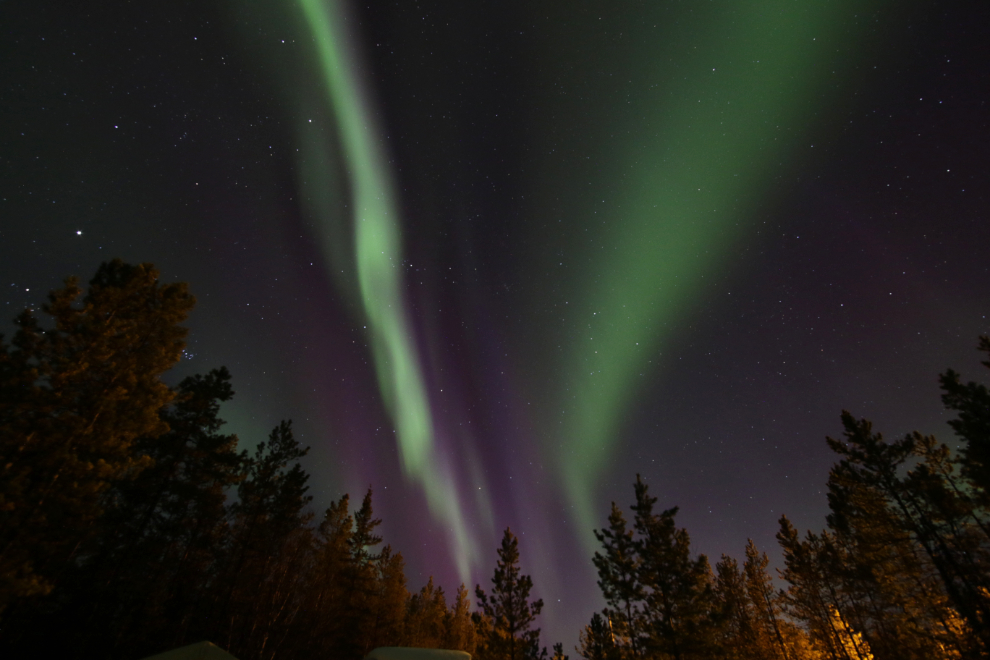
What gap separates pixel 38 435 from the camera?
1097 centimetres

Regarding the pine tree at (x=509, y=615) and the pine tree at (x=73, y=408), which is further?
the pine tree at (x=509, y=615)

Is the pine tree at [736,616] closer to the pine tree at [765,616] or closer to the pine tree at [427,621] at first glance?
the pine tree at [765,616]

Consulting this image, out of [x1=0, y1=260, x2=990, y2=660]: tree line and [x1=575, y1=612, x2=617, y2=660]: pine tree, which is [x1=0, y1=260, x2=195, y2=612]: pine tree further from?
[x1=575, y1=612, x2=617, y2=660]: pine tree

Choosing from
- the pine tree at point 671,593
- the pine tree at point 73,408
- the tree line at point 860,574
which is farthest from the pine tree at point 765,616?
the pine tree at point 73,408

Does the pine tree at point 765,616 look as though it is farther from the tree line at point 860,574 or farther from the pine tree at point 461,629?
the pine tree at point 461,629

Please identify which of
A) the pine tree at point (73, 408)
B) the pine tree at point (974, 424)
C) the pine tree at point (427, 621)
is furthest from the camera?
the pine tree at point (427, 621)

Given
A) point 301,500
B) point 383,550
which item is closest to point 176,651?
point 301,500

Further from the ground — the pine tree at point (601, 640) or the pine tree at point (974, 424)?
the pine tree at point (974, 424)

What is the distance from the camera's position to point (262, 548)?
2033 cm

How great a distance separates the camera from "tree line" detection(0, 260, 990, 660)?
1114 centimetres

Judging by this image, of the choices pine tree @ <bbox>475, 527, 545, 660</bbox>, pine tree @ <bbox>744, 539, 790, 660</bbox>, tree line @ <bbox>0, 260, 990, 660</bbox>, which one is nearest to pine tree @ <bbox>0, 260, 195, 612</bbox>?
tree line @ <bbox>0, 260, 990, 660</bbox>

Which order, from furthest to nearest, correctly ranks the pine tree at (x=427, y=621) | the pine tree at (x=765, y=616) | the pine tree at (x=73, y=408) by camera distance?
the pine tree at (x=427, y=621) → the pine tree at (x=765, y=616) → the pine tree at (x=73, y=408)

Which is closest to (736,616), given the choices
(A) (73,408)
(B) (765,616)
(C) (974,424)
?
(B) (765,616)

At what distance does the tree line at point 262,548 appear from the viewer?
11.1 meters
